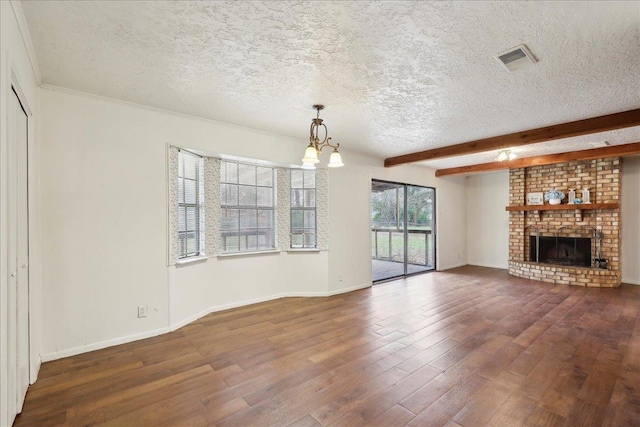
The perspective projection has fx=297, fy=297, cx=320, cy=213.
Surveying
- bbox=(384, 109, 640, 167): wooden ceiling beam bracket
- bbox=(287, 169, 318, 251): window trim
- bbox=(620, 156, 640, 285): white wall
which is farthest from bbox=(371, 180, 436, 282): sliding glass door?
bbox=(620, 156, 640, 285): white wall

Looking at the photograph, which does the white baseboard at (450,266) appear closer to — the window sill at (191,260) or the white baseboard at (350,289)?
the white baseboard at (350,289)

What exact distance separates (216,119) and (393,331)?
11.0 feet

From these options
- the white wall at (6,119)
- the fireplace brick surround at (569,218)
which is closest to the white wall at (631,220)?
the fireplace brick surround at (569,218)

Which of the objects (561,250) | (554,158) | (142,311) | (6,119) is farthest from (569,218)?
(6,119)

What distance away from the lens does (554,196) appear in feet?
20.6

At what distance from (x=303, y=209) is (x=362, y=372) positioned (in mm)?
2884

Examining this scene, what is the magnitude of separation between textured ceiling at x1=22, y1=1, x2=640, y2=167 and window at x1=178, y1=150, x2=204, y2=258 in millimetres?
670

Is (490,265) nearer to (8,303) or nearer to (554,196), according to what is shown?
(554,196)

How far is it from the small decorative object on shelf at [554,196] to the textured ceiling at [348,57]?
342 cm

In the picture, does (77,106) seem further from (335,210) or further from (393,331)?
(393,331)

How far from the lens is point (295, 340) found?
3197 millimetres

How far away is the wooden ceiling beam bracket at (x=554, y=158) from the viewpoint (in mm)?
4762

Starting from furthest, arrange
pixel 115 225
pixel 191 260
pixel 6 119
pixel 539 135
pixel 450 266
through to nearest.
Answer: pixel 450 266, pixel 539 135, pixel 191 260, pixel 115 225, pixel 6 119

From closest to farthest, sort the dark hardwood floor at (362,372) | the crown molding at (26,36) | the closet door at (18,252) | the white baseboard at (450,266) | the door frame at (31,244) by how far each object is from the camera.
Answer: the crown molding at (26,36)
the closet door at (18,252)
the dark hardwood floor at (362,372)
the door frame at (31,244)
the white baseboard at (450,266)
